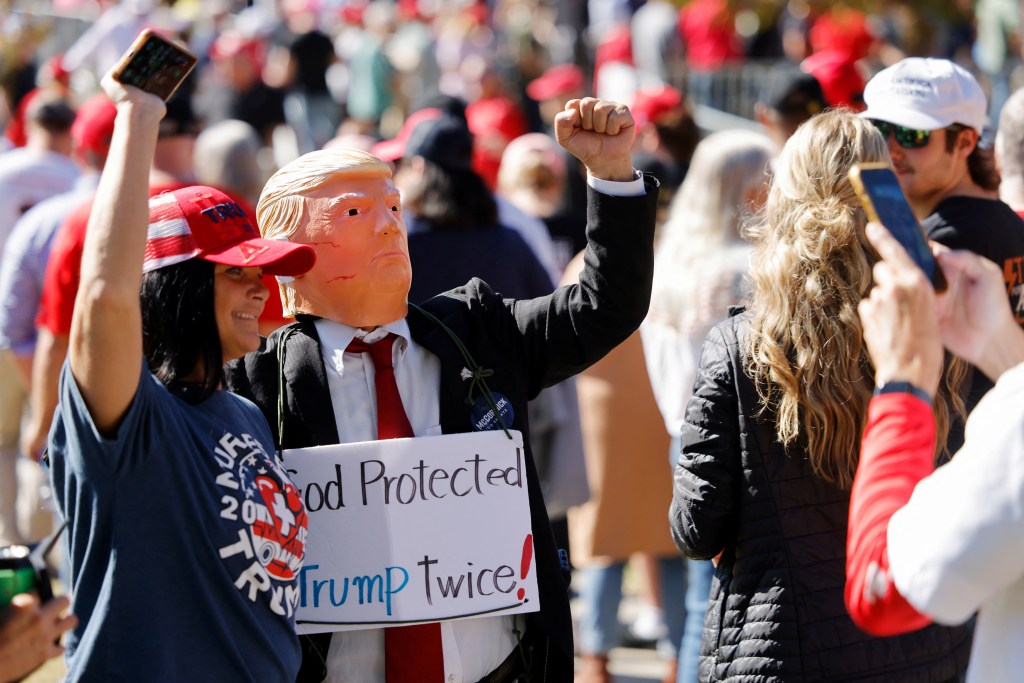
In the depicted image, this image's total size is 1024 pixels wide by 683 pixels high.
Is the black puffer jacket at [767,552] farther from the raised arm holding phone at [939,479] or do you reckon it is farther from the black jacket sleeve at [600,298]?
the raised arm holding phone at [939,479]

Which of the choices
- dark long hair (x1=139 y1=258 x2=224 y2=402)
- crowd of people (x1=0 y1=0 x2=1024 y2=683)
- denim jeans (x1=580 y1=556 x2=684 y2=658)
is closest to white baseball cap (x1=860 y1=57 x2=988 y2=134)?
crowd of people (x1=0 y1=0 x2=1024 y2=683)

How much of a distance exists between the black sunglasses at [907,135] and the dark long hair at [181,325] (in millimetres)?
2312

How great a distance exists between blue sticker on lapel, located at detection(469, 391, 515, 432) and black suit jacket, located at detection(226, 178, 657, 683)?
0.02 metres

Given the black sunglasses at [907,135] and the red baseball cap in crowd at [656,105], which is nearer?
the black sunglasses at [907,135]

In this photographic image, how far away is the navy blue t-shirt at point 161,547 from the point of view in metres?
2.30

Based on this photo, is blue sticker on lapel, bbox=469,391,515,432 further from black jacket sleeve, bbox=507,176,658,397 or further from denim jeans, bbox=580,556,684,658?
denim jeans, bbox=580,556,684,658

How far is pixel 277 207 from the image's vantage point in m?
3.02

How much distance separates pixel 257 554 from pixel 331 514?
0.42 m

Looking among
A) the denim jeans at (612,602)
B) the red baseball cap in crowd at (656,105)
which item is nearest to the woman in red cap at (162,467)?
the denim jeans at (612,602)

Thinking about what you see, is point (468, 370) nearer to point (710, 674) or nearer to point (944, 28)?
point (710, 674)

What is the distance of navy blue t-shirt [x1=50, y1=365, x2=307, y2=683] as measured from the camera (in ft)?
7.55

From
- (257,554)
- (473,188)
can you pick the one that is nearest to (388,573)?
(257,554)

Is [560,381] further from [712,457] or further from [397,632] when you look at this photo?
[397,632]

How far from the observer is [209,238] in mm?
2604
